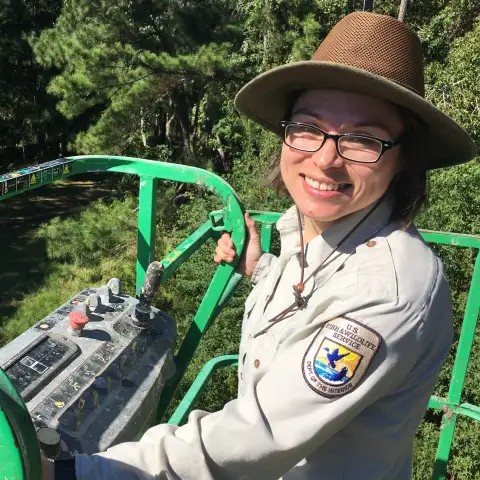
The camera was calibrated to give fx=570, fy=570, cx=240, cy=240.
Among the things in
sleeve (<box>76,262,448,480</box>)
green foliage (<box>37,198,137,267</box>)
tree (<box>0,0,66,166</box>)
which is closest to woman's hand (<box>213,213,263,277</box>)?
sleeve (<box>76,262,448,480</box>)

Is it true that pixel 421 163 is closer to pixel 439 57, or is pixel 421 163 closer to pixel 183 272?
pixel 183 272

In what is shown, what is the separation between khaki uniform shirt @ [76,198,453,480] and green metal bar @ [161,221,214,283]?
0.50 meters

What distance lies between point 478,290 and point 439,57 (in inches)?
351

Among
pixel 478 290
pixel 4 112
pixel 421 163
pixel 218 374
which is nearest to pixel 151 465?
pixel 421 163

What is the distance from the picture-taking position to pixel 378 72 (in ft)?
3.31

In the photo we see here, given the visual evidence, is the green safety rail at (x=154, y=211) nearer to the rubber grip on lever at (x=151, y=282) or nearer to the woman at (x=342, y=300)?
the rubber grip on lever at (x=151, y=282)

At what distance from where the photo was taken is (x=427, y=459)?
5656 millimetres

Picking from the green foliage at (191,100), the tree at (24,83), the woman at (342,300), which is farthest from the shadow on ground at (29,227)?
the woman at (342,300)

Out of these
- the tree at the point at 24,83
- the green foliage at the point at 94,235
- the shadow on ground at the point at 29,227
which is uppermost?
the tree at the point at 24,83

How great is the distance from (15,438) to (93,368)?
2.23ft

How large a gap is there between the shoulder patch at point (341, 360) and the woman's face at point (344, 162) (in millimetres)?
308

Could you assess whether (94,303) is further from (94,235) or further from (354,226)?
(94,235)

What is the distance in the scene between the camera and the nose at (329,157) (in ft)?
3.36

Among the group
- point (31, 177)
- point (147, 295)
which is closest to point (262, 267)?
point (147, 295)
